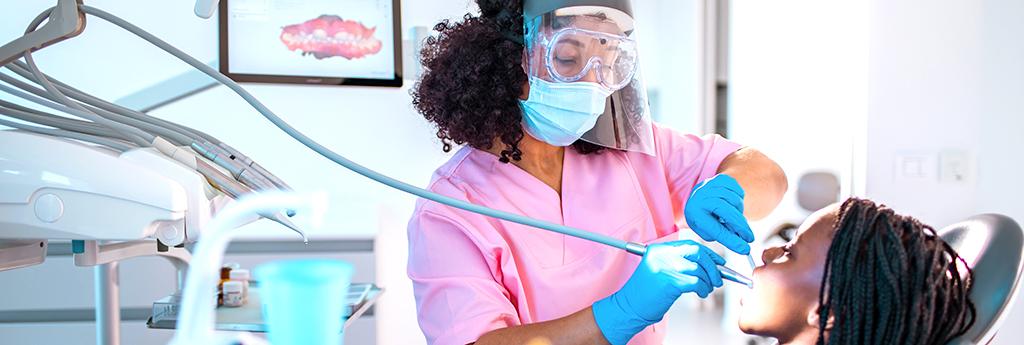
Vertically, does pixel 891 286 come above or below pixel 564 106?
below

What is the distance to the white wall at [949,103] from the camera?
196cm

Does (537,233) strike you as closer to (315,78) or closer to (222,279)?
(222,279)

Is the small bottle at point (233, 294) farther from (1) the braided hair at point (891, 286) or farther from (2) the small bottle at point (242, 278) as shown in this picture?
(1) the braided hair at point (891, 286)

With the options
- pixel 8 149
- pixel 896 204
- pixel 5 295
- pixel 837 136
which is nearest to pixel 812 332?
pixel 8 149

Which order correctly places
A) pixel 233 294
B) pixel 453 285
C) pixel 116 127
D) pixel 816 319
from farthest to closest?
pixel 233 294 < pixel 453 285 < pixel 816 319 < pixel 116 127

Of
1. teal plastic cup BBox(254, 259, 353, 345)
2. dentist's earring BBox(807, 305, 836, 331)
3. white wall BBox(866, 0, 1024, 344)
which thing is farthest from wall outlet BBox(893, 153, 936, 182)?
teal plastic cup BBox(254, 259, 353, 345)

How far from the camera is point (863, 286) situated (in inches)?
36.4

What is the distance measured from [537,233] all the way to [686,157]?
1.26ft

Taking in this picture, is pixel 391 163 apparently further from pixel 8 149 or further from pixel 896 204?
pixel 8 149

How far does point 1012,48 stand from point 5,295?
3151mm

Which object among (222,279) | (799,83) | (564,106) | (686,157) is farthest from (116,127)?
(799,83)

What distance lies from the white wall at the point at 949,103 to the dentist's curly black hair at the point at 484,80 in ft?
4.30

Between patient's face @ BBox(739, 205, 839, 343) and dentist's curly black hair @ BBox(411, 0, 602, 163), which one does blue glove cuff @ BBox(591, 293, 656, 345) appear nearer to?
patient's face @ BBox(739, 205, 839, 343)

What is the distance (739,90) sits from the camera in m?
3.10
